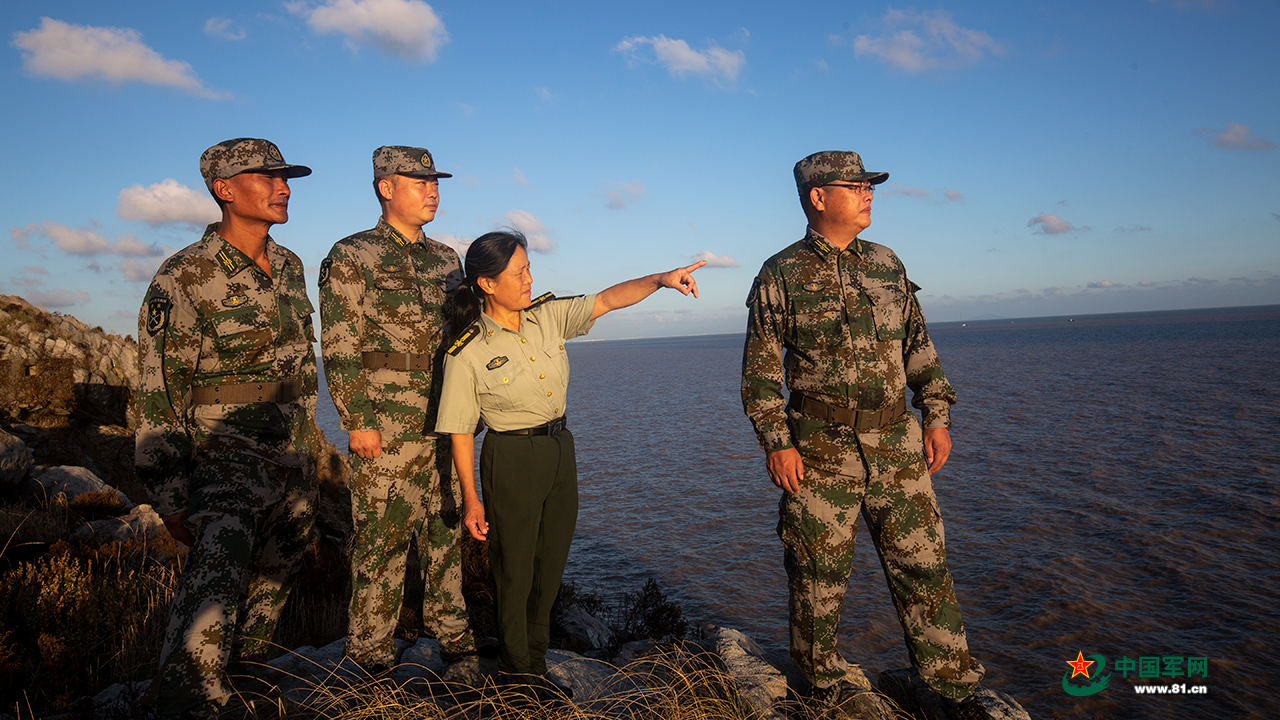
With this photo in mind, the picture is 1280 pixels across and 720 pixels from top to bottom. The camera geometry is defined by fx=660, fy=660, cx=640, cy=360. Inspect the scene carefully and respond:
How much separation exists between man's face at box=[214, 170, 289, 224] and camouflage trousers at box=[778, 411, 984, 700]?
3393mm

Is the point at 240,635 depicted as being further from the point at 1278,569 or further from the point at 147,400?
the point at 1278,569

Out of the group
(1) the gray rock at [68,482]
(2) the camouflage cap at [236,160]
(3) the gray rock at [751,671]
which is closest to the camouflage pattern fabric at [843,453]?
(3) the gray rock at [751,671]

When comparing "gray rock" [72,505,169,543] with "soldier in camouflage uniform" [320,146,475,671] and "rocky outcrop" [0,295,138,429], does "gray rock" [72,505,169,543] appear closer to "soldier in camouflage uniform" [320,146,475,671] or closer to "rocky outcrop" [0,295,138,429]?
"soldier in camouflage uniform" [320,146,475,671]

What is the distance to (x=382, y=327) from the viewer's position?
4359 millimetres

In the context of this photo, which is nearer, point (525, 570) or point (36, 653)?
point (525, 570)

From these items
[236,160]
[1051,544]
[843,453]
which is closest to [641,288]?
[843,453]

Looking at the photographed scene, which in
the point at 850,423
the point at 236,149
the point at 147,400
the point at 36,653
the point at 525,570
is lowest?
the point at 36,653

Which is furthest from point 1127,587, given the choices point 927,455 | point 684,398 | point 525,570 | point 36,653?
point 684,398

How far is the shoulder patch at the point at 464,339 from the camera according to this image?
3547mm

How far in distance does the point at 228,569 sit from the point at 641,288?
8.33ft

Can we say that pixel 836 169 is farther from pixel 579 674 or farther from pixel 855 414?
pixel 579 674

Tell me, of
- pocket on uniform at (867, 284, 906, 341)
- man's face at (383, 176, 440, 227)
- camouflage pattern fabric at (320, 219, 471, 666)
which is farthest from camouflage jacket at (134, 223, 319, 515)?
pocket on uniform at (867, 284, 906, 341)

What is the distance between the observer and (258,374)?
12.4ft

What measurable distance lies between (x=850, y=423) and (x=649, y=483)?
389 inches
